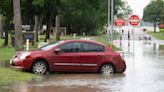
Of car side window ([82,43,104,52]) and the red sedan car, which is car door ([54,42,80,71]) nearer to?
the red sedan car

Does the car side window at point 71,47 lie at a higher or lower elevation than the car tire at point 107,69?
higher

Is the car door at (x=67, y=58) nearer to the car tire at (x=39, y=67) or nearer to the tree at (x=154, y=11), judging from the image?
the car tire at (x=39, y=67)

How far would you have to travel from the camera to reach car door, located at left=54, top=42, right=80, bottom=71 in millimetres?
19812

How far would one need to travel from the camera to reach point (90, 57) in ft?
66.4

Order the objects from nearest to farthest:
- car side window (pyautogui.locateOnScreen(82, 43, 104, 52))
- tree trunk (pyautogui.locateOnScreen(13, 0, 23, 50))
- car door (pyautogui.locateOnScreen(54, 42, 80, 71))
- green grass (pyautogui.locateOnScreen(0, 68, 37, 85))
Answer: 1. green grass (pyautogui.locateOnScreen(0, 68, 37, 85))
2. car door (pyautogui.locateOnScreen(54, 42, 80, 71))
3. car side window (pyautogui.locateOnScreen(82, 43, 104, 52))
4. tree trunk (pyautogui.locateOnScreen(13, 0, 23, 50))

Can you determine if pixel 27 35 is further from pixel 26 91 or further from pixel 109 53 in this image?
pixel 26 91

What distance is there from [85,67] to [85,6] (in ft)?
115

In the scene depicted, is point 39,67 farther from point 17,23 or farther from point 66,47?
point 17,23

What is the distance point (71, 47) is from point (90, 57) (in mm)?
879

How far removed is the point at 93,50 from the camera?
2055 cm

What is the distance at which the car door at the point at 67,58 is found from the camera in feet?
65.0

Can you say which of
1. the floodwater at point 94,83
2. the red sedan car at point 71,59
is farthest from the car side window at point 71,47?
the floodwater at point 94,83

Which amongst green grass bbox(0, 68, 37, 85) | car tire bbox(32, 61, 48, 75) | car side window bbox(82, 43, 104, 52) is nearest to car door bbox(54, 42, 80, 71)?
car side window bbox(82, 43, 104, 52)

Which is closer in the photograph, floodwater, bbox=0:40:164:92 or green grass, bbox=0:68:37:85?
floodwater, bbox=0:40:164:92
